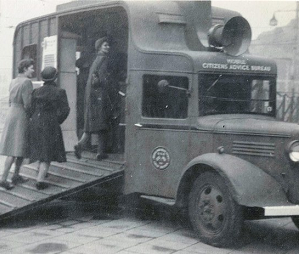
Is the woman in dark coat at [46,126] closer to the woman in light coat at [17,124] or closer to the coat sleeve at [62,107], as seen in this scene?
the coat sleeve at [62,107]

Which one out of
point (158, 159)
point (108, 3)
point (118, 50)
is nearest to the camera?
point (158, 159)

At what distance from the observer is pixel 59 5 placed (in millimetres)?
9312

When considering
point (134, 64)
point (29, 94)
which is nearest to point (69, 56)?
point (29, 94)

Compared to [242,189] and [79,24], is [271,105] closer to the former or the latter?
[242,189]

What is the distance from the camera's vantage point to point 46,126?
756cm

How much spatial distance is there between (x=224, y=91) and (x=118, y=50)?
2.55 meters

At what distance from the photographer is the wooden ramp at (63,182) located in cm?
714

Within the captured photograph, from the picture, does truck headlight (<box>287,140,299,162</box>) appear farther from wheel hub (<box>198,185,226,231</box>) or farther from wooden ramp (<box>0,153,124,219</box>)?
wooden ramp (<box>0,153,124,219</box>)

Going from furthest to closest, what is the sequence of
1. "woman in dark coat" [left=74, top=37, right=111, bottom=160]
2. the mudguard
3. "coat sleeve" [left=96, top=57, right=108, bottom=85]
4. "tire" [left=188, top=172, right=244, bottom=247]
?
1. "coat sleeve" [left=96, top=57, right=108, bottom=85]
2. "woman in dark coat" [left=74, top=37, right=111, bottom=160]
3. "tire" [left=188, top=172, right=244, bottom=247]
4. the mudguard

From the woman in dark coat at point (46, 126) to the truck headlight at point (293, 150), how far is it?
3.03 m

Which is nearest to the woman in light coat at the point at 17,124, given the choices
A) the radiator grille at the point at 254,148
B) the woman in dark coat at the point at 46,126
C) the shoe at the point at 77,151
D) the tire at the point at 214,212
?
the woman in dark coat at the point at 46,126

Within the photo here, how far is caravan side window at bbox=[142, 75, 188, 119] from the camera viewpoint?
6879 mm

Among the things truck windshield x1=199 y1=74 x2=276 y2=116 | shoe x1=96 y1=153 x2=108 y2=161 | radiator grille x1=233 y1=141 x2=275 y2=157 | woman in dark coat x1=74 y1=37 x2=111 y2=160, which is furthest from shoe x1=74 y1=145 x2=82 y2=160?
radiator grille x1=233 y1=141 x2=275 y2=157

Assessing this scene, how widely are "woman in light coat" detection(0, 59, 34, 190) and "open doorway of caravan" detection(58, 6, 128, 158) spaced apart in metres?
1.10
